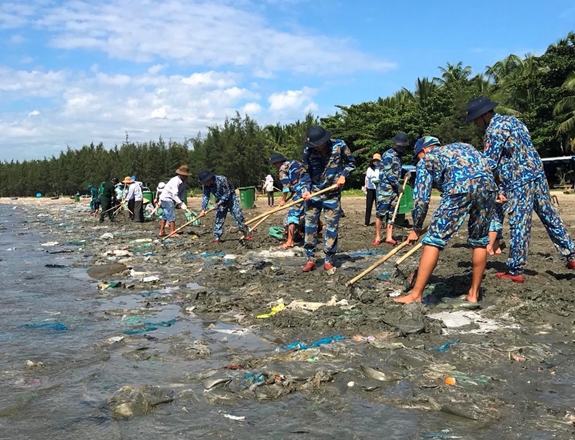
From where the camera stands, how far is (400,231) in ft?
35.1

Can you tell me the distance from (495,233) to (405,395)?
4.29m

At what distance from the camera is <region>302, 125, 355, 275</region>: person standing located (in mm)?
6562

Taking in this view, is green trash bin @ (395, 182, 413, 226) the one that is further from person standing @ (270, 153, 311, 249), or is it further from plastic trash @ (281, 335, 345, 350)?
plastic trash @ (281, 335, 345, 350)

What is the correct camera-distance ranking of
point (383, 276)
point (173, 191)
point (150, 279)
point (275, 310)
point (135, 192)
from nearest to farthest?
point (275, 310) → point (383, 276) → point (150, 279) → point (173, 191) → point (135, 192)

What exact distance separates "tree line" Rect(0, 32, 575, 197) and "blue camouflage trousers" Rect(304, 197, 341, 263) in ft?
48.3

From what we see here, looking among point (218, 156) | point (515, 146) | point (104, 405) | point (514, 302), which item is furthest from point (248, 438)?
point (218, 156)

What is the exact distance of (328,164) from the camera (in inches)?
263

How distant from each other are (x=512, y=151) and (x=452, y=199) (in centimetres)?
118

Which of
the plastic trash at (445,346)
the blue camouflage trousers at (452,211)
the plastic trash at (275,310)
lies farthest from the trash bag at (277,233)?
the plastic trash at (445,346)

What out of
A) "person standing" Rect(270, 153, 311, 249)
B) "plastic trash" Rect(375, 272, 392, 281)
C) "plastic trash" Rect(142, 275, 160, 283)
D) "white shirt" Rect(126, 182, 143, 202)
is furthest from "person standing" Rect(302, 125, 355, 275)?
"white shirt" Rect(126, 182, 143, 202)

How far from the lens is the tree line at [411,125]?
30.6 meters

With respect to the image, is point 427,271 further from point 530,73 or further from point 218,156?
point 218,156

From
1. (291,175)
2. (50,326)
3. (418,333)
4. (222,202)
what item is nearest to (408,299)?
(418,333)

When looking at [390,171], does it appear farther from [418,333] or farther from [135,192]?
[135,192]
